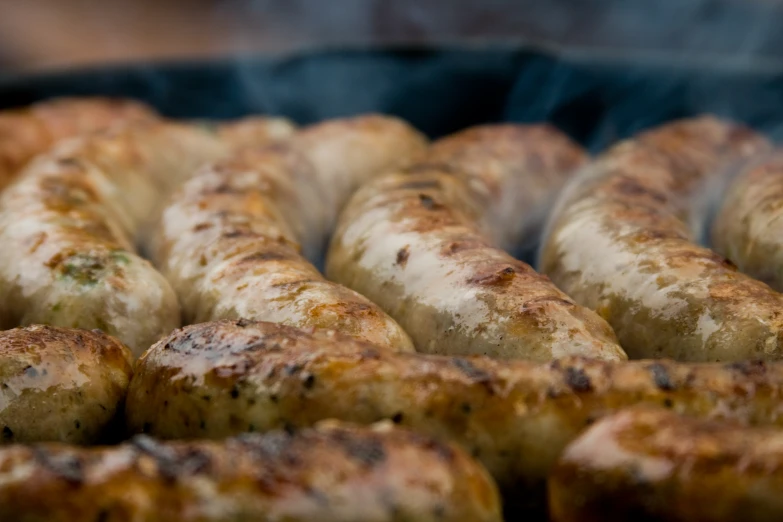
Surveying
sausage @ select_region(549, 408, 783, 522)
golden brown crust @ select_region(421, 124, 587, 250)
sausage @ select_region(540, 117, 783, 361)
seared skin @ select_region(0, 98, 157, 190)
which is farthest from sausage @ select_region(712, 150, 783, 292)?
seared skin @ select_region(0, 98, 157, 190)

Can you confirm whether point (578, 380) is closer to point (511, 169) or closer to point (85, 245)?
point (85, 245)

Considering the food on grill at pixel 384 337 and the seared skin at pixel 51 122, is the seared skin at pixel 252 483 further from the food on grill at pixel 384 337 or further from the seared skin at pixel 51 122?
the seared skin at pixel 51 122

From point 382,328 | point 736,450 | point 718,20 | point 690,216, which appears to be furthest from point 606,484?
point 718,20

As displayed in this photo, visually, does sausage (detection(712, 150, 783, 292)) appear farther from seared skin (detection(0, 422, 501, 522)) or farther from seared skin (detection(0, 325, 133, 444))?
seared skin (detection(0, 325, 133, 444))

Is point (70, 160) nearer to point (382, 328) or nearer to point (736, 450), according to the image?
point (382, 328)

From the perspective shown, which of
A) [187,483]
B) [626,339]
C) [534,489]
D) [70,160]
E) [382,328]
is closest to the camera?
[187,483]

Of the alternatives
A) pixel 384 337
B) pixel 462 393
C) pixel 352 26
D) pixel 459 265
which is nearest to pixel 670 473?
pixel 462 393

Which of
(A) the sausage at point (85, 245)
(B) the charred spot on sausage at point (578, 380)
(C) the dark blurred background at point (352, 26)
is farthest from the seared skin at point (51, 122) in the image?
(B) the charred spot on sausage at point (578, 380)
